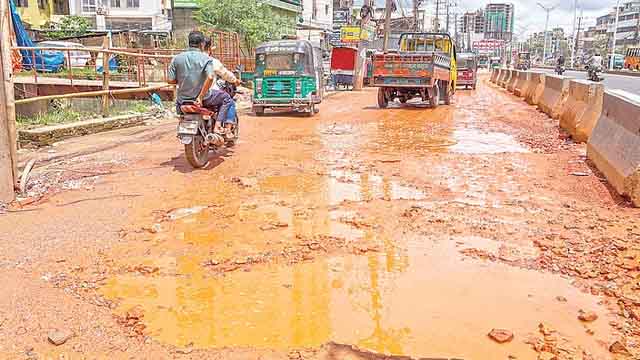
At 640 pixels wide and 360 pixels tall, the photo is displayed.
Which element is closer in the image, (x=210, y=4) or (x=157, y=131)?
(x=157, y=131)

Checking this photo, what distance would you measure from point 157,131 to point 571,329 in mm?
9730

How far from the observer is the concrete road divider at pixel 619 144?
19.2ft

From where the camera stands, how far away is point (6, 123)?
6.06m

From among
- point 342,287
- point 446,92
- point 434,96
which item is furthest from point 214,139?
point 446,92

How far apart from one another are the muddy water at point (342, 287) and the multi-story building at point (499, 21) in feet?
330

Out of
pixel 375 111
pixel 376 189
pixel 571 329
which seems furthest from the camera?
pixel 375 111

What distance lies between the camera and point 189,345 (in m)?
Result: 3.11

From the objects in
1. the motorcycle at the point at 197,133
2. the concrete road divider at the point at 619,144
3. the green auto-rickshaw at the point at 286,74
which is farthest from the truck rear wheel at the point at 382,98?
the motorcycle at the point at 197,133

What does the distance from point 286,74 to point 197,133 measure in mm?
7083

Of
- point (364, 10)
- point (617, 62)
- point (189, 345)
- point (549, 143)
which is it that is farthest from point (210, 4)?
point (617, 62)

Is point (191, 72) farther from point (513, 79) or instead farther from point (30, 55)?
point (513, 79)

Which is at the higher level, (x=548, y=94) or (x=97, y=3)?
(x=97, y=3)

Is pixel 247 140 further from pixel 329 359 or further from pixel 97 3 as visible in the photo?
pixel 97 3

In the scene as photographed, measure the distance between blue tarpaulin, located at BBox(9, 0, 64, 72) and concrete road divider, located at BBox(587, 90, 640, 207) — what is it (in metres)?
15.9
